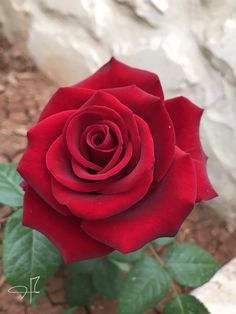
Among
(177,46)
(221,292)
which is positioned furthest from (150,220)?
(177,46)

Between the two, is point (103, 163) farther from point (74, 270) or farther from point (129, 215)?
point (74, 270)

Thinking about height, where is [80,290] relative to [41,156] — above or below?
below

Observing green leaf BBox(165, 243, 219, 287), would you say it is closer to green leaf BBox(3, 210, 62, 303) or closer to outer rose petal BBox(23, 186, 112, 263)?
green leaf BBox(3, 210, 62, 303)

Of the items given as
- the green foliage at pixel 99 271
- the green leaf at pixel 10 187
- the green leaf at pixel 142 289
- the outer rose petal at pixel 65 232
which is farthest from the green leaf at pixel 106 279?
the outer rose petal at pixel 65 232

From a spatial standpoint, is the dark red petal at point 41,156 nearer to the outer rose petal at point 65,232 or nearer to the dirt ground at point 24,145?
the outer rose petal at point 65,232

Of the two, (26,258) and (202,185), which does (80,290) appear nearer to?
(26,258)

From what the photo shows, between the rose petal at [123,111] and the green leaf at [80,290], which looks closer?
the rose petal at [123,111]

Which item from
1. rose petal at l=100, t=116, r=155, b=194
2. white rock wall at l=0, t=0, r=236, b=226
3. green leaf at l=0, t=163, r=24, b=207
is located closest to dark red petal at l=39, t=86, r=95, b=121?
rose petal at l=100, t=116, r=155, b=194
